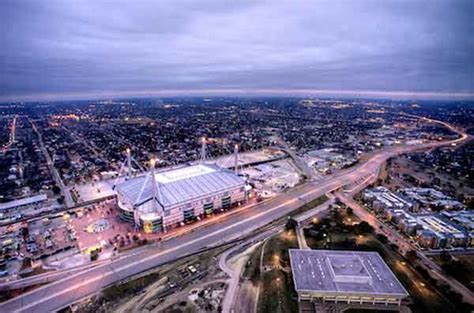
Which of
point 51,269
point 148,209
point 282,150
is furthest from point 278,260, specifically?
point 282,150

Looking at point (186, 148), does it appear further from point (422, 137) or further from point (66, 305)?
point (422, 137)

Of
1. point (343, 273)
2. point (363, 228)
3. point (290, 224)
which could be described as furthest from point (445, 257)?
point (290, 224)

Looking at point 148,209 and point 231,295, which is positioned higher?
point 148,209

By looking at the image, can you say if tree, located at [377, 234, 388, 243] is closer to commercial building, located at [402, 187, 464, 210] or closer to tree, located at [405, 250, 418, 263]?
tree, located at [405, 250, 418, 263]

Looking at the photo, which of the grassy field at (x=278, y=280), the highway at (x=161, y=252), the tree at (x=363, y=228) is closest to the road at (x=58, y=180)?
the highway at (x=161, y=252)

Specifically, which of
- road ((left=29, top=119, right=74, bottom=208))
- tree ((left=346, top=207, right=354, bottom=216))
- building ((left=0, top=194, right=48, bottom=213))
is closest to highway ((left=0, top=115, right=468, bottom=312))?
tree ((left=346, top=207, right=354, bottom=216))

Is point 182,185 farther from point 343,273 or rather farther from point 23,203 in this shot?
point 23,203
